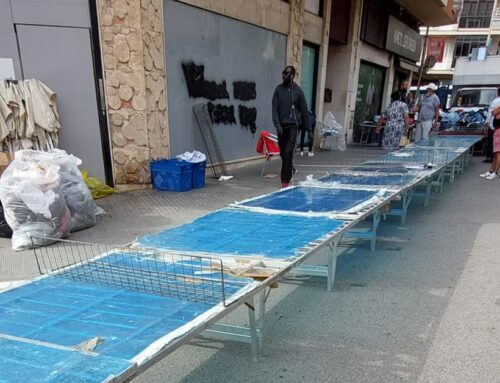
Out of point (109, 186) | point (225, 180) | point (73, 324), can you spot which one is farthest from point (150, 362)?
point (225, 180)

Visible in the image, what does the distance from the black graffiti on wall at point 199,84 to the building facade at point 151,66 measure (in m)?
0.02

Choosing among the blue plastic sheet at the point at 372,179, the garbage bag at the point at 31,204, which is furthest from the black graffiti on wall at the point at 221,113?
the garbage bag at the point at 31,204

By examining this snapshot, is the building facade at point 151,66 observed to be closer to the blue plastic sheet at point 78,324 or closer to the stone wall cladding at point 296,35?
the stone wall cladding at point 296,35

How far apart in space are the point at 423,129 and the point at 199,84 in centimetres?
647

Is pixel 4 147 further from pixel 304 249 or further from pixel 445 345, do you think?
pixel 445 345

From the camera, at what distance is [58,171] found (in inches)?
195

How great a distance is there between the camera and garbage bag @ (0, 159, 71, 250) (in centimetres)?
447

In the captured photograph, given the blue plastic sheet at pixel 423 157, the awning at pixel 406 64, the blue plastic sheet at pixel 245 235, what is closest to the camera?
the blue plastic sheet at pixel 245 235

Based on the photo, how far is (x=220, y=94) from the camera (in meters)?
9.22

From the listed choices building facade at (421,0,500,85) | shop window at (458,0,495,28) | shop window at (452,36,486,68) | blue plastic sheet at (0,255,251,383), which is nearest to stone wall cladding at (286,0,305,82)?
blue plastic sheet at (0,255,251,383)

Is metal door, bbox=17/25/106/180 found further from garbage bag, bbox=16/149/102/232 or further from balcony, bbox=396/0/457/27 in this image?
balcony, bbox=396/0/457/27

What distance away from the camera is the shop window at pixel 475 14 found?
3862cm

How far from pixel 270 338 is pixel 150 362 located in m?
1.54

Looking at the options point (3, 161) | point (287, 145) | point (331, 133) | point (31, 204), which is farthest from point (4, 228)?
point (331, 133)
